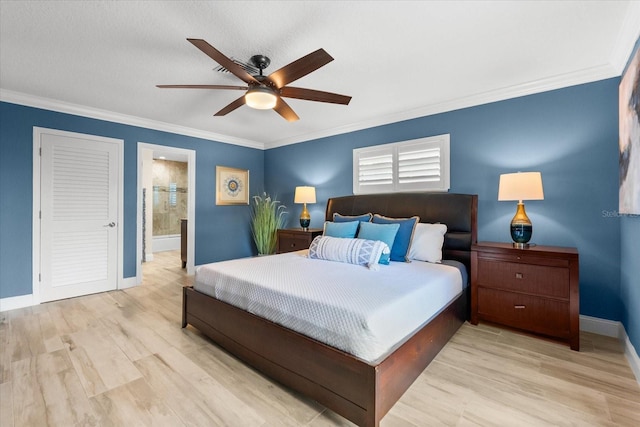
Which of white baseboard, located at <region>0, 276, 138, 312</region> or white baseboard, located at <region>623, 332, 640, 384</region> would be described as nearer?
white baseboard, located at <region>623, 332, 640, 384</region>

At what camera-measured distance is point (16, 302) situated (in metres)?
3.33

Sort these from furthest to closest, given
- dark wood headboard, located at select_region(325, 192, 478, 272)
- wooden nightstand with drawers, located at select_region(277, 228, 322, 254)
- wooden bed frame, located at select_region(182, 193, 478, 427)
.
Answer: wooden nightstand with drawers, located at select_region(277, 228, 322, 254), dark wood headboard, located at select_region(325, 192, 478, 272), wooden bed frame, located at select_region(182, 193, 478, 427)

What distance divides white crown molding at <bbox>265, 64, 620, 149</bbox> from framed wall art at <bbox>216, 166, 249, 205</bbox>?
2.11m

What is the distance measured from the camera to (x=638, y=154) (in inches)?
72.8

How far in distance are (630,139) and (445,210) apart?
1.56m

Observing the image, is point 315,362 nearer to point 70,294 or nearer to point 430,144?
point 430,144

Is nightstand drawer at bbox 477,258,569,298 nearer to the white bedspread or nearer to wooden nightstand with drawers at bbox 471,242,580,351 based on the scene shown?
wooden nightstand with drawers at bbox 471,242,580,351

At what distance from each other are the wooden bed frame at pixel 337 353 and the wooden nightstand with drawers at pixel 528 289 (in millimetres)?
214

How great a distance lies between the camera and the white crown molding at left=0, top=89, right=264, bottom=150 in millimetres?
3299

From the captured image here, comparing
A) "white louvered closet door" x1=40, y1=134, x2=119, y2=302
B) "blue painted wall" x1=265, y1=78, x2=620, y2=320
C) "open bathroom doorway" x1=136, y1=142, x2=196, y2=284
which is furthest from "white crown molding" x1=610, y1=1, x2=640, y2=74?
"open bathroom doorway" x1=136, y1=142, x2=196, y2=284

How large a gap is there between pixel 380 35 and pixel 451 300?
226 cm

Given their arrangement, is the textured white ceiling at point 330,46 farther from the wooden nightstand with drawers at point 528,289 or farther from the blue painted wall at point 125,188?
the wooden nightstand with drawers at point 528,289

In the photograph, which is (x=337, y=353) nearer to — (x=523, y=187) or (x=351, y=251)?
(x=351, y=251)

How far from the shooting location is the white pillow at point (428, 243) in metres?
2.92
